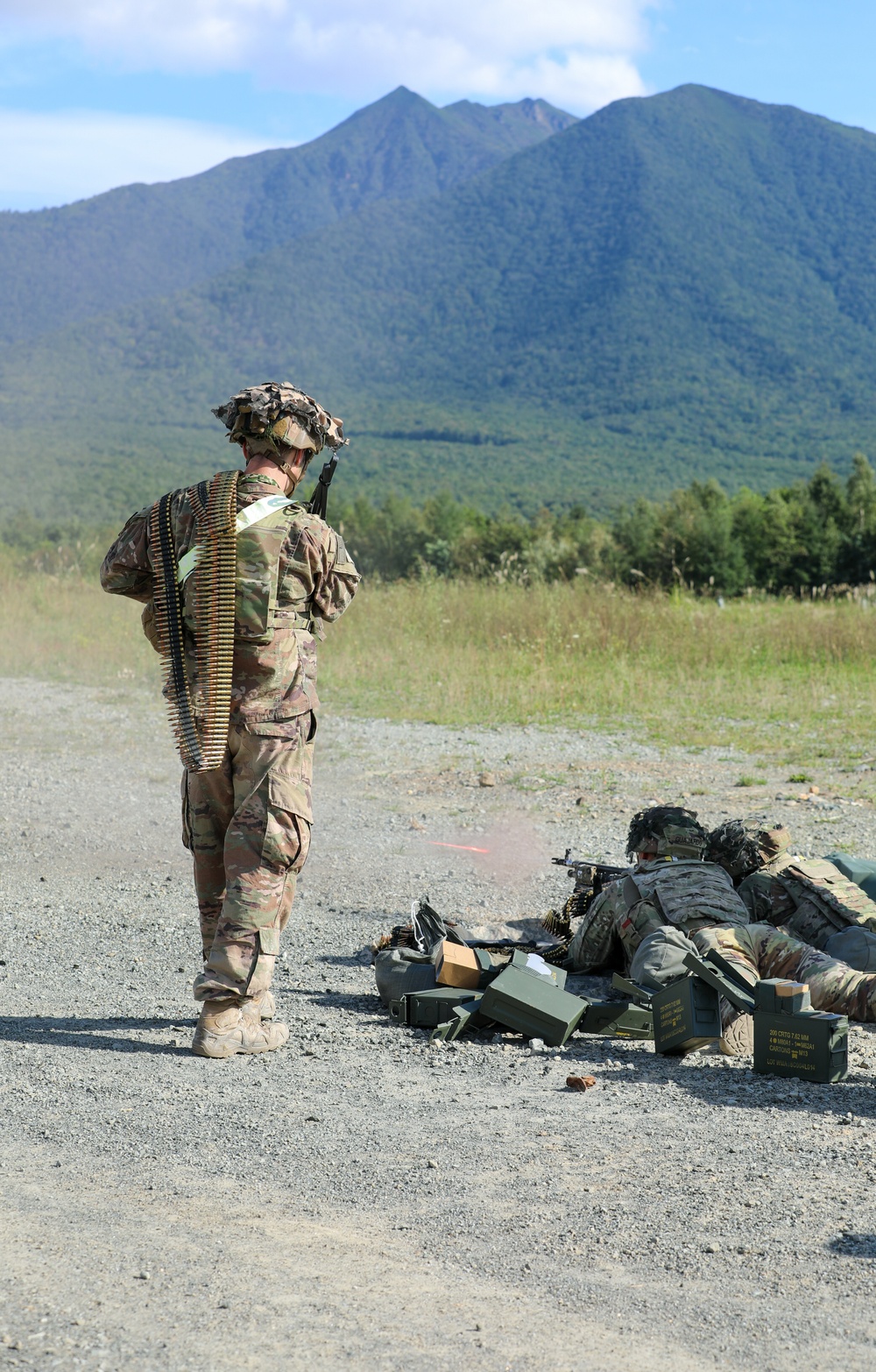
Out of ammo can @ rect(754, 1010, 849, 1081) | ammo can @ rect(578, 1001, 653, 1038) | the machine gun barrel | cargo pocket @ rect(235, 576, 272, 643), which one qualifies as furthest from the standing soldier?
the machine gun barrel

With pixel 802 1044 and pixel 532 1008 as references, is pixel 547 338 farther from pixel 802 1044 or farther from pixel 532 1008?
pixel 802 1044

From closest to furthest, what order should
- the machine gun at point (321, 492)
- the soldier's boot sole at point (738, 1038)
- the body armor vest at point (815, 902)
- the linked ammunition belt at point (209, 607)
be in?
the linked ammunition belt at point (209, 607), the soldier's boot sole at point (738, 1038), the machine gun at point (321, 492), the body armor vest at point (815, 902)

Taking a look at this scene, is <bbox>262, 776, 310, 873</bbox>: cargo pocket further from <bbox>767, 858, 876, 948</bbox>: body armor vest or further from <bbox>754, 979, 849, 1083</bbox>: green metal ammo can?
<bbox>767, 858, 876, 948</bbox>: body armor vest

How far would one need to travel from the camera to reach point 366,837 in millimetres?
7250

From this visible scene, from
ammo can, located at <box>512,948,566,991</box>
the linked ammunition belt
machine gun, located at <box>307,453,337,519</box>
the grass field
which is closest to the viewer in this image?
the linked ammunition belt

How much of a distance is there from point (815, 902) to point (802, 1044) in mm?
1221

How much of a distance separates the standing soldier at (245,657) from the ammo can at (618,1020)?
1.01m

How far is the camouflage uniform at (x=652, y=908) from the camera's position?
183 inches

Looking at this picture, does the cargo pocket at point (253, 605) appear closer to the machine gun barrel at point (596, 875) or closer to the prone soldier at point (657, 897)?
the prone soldier at point (657, 897)

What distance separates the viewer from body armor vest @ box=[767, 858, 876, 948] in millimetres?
4898

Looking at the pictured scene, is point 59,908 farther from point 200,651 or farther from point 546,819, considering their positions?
point 546,819

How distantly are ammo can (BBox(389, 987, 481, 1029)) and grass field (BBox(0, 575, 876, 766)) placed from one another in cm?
533

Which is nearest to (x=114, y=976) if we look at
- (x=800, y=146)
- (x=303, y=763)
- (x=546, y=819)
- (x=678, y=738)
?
(x=303, y=763)

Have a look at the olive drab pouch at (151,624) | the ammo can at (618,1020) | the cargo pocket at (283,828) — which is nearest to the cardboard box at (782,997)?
the ammo can at (618,1020)
